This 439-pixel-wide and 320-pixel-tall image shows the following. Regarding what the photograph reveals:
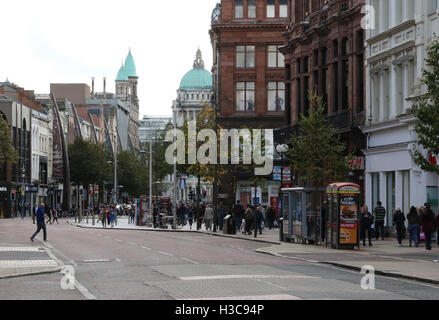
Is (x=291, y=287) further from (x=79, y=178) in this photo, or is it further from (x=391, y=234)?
(x=79, y=178)

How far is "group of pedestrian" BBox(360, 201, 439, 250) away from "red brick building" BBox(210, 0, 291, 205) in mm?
37948

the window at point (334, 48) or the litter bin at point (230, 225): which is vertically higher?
the window at point (334, 48)

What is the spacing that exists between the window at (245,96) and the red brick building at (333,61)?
19634mm

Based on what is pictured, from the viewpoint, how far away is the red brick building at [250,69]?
84.9 m

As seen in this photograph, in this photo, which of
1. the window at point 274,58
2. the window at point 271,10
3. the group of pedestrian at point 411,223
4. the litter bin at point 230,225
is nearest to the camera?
the group of pedestrian at point 411,223

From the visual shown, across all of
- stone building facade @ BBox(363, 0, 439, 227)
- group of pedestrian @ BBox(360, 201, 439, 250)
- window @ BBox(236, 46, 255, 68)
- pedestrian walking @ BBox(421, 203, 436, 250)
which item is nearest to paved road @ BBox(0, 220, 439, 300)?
pedestrian walking @ BBox(421, 203, 436, 250)

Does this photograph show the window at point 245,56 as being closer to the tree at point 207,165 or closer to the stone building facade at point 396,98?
the tree at point 207,165

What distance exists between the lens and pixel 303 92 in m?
Result: 62.7

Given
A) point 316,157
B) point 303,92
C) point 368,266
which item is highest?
point 303,92

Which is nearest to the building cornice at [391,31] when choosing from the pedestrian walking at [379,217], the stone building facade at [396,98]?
the stone building facade at [396,98]

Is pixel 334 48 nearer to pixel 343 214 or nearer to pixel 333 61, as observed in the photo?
pixel 333 61

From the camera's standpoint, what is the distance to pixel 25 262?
28.8m

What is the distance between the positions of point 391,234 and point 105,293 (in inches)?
1217
